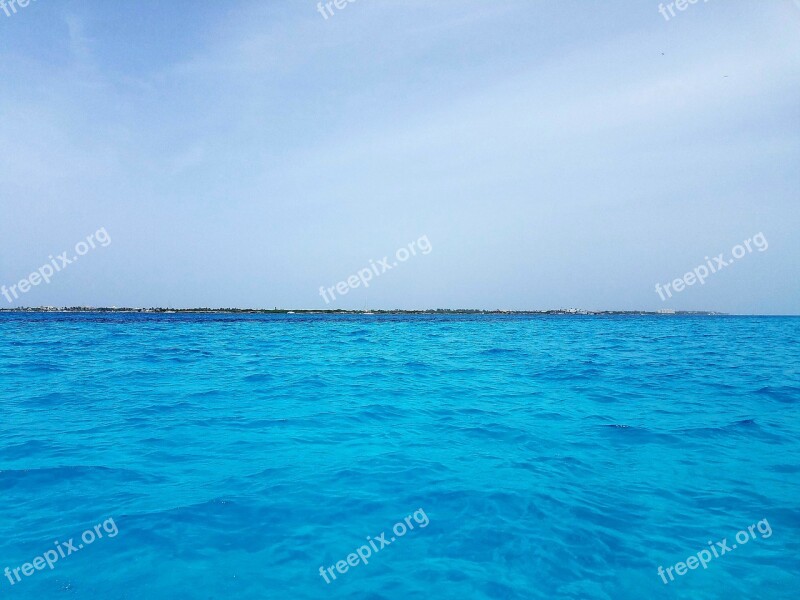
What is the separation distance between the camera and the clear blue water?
4.73m

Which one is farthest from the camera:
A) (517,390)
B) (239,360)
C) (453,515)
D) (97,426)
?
(239,360)

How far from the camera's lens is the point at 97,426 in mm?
9547

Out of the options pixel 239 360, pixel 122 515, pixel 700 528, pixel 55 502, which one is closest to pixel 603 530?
pixel 700 528

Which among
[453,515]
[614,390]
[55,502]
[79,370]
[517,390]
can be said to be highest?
[79,370]

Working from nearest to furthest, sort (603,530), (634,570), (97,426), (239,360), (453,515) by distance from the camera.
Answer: (634,570), (603,530), (453,515), (97,426), (239,360)

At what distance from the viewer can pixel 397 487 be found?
685 cm

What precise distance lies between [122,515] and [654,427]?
36.0 feet

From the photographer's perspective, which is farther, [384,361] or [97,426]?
[384,361]

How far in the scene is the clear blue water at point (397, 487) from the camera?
473 centimetres

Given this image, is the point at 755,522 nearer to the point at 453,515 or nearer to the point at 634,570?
the point at 634,570

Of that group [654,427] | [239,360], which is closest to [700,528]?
[654,427]

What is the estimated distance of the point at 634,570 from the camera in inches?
191

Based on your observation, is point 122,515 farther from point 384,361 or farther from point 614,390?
point 384,361

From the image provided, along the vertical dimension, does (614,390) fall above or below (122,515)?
below
